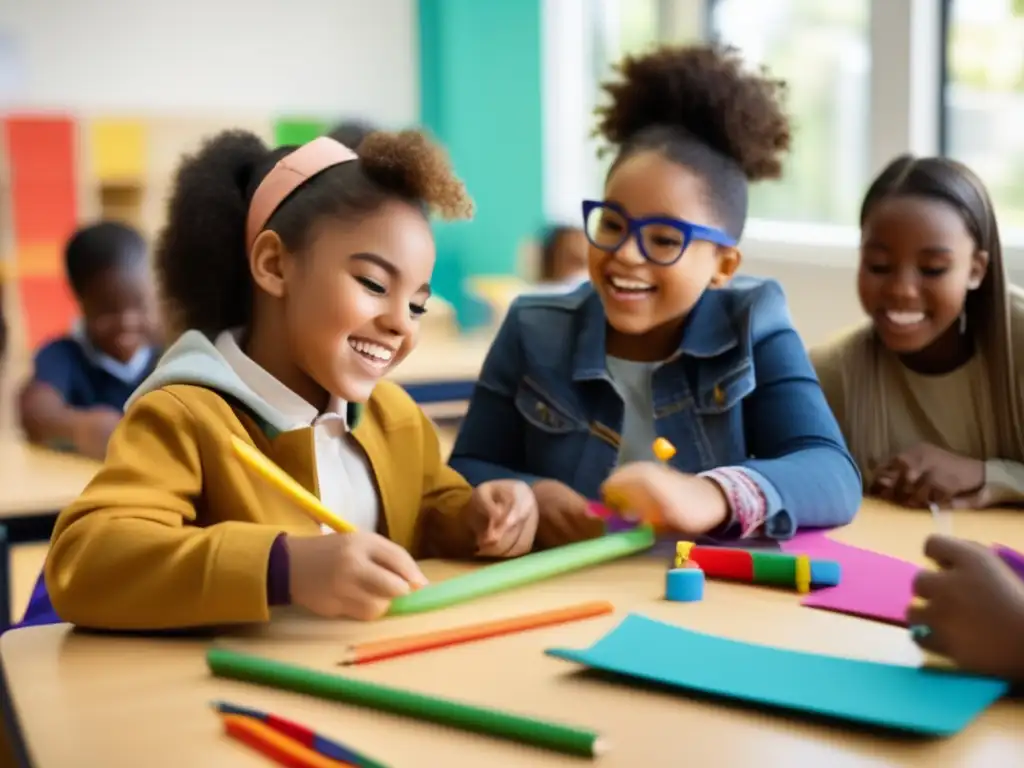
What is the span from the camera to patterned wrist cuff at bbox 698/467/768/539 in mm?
1199

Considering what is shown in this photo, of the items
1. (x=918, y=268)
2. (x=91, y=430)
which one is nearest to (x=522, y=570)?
(x=918, y=268)

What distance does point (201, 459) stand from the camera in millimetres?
1085

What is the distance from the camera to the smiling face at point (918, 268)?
1.57m

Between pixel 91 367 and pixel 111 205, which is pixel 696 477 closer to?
pixel 91 367

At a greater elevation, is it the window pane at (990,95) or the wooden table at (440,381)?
the window pane at (990,95)

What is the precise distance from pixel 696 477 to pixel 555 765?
1.68ft

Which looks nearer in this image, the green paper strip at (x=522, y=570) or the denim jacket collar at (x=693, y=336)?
the green paper strip at (x=522, y=570)

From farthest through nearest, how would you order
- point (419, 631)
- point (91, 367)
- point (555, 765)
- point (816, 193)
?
point (816, 193)
point (91, 367)
point (419, 631)
point (555, 765)

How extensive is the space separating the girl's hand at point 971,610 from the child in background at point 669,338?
410mm

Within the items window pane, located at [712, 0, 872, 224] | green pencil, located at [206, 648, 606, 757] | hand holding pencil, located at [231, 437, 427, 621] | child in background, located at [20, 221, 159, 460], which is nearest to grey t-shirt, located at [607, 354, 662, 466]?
hand holding pencil, located at [231, 437, 427, 621]

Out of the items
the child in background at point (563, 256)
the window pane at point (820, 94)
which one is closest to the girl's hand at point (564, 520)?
the window pane at point (820, 94)

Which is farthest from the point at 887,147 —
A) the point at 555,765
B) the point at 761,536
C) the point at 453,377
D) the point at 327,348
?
the point at 555,765

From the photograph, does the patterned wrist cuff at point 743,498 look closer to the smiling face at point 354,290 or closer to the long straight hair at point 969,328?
the smiling face at point 354,290

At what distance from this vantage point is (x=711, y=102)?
145cm
